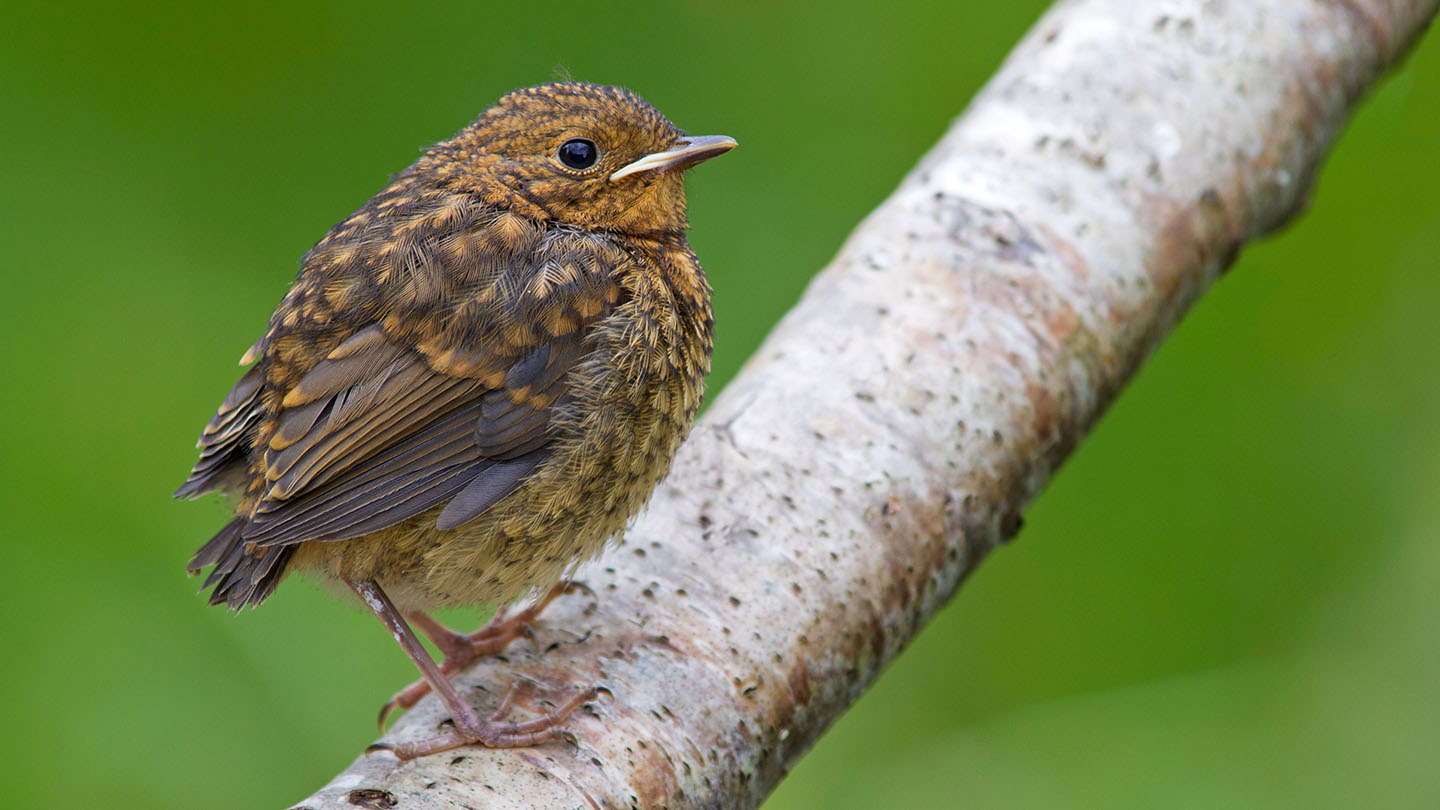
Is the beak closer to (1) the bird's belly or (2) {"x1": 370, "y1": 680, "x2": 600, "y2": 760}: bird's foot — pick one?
(1) the bird's belly

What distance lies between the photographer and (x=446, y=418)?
8.84ft

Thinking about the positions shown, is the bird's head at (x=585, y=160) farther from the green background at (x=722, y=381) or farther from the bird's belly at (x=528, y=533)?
the green background at (x=722, y=381)

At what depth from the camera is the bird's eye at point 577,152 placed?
3.02 m

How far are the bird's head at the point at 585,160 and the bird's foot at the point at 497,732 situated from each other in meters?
1.16

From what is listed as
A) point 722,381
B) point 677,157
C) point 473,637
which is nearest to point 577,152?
point 677,157

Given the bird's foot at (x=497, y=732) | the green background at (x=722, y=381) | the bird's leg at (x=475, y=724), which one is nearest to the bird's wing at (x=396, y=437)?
the bird's leg at (x=475, y=724)

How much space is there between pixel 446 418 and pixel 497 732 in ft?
2.29

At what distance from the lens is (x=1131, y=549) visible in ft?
14.0

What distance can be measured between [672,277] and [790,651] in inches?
36.6

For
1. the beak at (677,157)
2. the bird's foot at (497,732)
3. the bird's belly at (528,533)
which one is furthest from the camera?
the beak at (677,157)

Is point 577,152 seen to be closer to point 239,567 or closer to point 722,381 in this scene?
point 239,567

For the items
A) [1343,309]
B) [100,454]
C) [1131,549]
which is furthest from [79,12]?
[1343,309]

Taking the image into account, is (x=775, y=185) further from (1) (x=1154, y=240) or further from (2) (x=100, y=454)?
(2) (x=100, y=454)

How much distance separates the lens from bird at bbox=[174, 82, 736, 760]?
2604 mm
